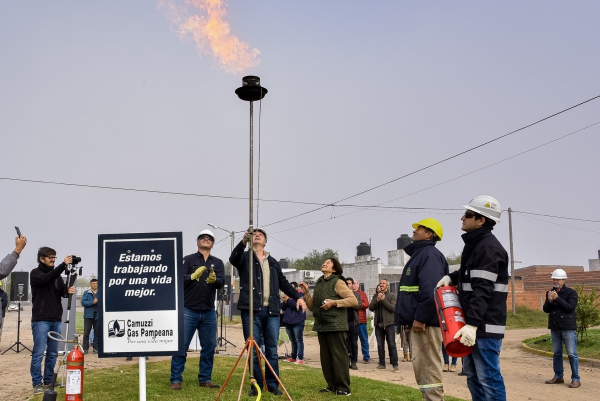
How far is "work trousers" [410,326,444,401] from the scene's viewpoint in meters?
5.89

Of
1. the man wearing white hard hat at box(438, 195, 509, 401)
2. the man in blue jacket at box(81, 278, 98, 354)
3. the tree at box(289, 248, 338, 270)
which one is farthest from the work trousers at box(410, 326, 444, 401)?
the tree at box(289, 248, 338, 270)

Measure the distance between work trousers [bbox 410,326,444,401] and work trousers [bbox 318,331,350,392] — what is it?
6.12 ft

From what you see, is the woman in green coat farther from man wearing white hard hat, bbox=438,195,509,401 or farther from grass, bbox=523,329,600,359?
grass, bbox=523,329,600,359

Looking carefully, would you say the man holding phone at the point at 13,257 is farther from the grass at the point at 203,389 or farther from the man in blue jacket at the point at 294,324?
the man in blue jacket at the point at 294,324

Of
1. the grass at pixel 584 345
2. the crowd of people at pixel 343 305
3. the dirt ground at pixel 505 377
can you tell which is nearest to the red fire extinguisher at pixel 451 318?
the crowd of people at pixel 343 305

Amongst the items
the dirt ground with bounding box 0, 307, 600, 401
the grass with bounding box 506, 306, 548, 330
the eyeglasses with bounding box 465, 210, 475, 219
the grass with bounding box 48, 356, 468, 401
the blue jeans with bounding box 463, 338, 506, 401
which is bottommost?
the grass with bounding box 506, 306, 548, 330

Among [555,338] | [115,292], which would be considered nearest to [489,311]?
[115,292]

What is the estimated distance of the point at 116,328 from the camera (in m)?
5.38

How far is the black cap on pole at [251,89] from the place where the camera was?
7535 millimetres

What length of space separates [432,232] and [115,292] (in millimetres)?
3555

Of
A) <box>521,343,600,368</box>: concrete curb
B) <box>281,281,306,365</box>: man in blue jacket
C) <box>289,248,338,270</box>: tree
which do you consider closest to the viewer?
<box>281,281,306,365</box>: man in blue jacket

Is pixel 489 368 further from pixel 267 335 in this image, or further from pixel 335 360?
pixel 267 335

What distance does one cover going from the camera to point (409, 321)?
616cm

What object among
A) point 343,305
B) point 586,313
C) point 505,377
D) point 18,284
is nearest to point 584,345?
point 586,313
